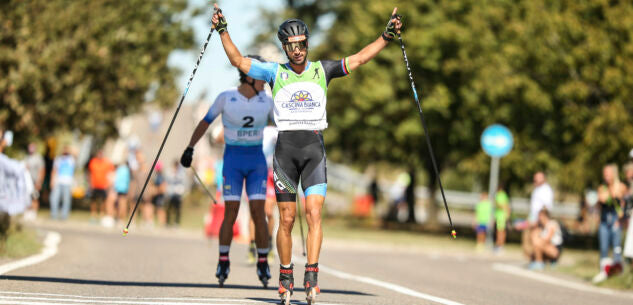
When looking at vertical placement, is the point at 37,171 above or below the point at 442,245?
above

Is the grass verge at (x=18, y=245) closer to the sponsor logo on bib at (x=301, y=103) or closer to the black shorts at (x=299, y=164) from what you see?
the black shorts at (x=299, y=164)

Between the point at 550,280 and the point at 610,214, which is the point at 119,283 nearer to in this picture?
the point at 550,280

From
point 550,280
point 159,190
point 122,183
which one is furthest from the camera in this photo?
point 159,190

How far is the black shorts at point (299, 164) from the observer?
8633mm

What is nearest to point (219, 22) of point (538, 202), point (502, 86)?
point (538, 202)

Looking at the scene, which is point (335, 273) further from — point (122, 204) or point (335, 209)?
point (335, 209)

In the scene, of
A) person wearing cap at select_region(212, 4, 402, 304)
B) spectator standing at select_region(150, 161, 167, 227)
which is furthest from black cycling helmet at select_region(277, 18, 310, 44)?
spectator standing at select_region(150, 161, 167, 227)

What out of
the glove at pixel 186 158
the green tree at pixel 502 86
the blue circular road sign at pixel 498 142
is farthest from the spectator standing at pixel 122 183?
the glove at pixel 186 158

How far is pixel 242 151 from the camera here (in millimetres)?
10430

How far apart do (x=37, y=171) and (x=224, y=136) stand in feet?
60.2

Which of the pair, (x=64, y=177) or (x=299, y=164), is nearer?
(x=299, y=164)

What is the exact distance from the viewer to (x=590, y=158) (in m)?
28.8

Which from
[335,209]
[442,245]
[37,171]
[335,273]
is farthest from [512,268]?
[335,209]

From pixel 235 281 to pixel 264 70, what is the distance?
333 centimetres
